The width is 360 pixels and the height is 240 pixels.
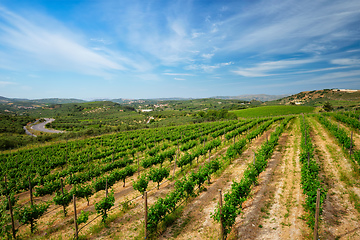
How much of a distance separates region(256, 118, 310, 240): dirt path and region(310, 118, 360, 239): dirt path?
0.91 m

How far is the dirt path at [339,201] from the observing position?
6.66m

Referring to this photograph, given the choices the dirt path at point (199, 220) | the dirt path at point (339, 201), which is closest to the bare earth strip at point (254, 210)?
the dirt path at point (199, 220)

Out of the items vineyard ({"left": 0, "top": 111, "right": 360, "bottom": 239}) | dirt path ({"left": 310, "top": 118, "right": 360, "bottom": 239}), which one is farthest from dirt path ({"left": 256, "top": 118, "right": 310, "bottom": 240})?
dirt path ({"left": 310, "top": 118, "right": 360, "bottom": 239})

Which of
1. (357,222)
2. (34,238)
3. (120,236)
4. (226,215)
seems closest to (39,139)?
(34,238)

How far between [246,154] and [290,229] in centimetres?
1242

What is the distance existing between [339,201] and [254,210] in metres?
4.89

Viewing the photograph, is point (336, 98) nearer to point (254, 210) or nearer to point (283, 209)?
point (283, 209)

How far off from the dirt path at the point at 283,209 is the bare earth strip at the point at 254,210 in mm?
113

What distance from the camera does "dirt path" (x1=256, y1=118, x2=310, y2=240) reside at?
6.81 metres

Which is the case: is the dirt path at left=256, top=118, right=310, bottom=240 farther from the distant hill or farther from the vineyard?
the distant hill

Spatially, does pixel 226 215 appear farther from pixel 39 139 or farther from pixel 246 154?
pixel 39 139

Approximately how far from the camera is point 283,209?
27.4 ft

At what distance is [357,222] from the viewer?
7.11 meters

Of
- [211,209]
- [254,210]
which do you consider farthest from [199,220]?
[254,210]
